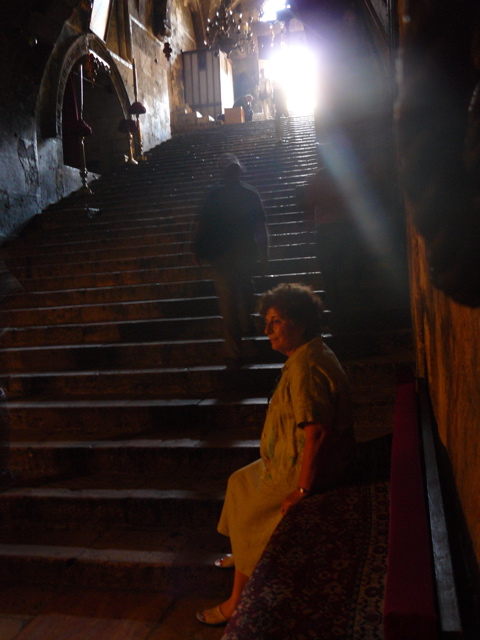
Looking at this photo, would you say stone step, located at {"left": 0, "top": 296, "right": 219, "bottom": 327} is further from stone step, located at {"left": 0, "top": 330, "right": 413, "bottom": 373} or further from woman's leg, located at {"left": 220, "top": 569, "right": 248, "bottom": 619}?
woman's leg, located at {"left": 220, "top": 569, "right": 248, "bottom": 619}

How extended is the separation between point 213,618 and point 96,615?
60cm

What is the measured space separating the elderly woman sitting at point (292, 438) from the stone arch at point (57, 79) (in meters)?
9.07

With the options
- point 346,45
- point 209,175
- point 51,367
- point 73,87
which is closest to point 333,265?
point 346,45

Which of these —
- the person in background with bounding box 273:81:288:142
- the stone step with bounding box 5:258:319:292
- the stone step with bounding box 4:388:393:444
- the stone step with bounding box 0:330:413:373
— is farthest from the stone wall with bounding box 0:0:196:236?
the stone step with bounding box 4:388:393:444

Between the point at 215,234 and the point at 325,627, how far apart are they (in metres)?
3.39

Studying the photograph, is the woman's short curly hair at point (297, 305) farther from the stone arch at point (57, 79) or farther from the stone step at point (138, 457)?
the stone arch at point (57, 79)

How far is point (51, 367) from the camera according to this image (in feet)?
16.3

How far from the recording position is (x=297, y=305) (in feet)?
7.18

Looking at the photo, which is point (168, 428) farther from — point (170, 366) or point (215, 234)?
point (215, 234)

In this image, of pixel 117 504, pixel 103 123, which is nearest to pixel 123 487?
pixel 117 504

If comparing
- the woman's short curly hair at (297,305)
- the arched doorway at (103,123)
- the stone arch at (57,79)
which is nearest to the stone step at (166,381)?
the woman's short curly hair at (297,305)

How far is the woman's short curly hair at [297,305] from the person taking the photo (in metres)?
2.18

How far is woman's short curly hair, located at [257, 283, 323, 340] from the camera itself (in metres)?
2.18

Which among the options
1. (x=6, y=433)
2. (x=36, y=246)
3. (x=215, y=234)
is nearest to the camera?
(x=6, y=433)
